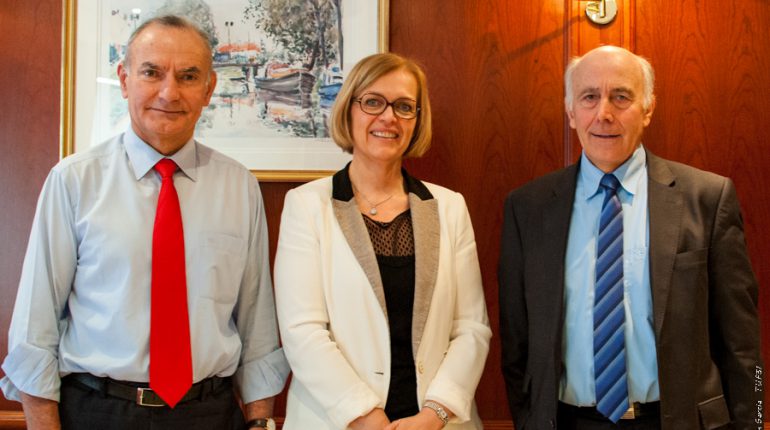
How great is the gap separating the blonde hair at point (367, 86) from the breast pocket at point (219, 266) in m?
0.46

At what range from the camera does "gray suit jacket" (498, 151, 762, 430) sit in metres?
1.77

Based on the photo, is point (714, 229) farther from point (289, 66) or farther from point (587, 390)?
point (289, 66)

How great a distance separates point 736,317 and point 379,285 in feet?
3.15

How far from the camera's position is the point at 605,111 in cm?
192

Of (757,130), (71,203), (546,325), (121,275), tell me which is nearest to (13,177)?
(71,203)

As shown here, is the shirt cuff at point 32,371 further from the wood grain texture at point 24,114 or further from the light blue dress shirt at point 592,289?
the light blue dress shirt at point 592,289

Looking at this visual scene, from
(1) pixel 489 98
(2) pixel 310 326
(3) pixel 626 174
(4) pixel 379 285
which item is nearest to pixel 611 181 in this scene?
(3) pixel 626 174

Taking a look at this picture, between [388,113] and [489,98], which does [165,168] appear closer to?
[388,113]

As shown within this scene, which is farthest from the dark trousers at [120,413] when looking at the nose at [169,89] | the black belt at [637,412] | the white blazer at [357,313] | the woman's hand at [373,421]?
the black belt at [637,412]

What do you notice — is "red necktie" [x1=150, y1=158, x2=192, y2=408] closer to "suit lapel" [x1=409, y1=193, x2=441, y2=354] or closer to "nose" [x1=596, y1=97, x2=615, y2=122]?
"suit lapel" [x1=409, y1=193, x2=441, y2=354]

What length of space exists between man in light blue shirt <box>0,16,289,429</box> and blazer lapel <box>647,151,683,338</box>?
1.13 metres

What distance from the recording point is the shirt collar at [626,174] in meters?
1.94

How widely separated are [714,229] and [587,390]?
21.8 inches

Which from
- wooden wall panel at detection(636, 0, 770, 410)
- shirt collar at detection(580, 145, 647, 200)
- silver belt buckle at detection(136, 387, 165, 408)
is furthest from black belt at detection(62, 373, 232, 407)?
wooden wall panel at detection(636, 0, 770, 410)
